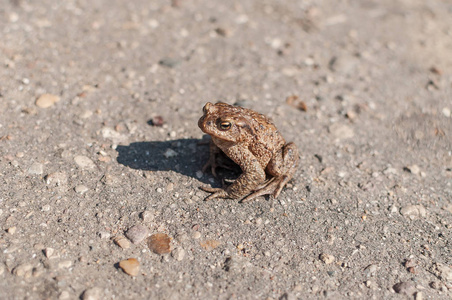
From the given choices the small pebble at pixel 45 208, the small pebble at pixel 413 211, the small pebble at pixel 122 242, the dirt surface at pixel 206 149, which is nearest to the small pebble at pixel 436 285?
the dirt surface at pixel 206 149

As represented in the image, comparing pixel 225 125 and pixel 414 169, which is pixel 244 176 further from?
pixel 414 169

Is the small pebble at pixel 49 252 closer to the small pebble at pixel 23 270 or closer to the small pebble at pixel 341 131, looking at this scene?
the small pebble at pixel 23 270

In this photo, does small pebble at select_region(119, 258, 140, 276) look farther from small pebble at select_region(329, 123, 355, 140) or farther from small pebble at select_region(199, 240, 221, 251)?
small pebble at select_region(329, 123, 355, 140)

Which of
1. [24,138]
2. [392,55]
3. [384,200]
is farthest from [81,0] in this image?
[384,200]

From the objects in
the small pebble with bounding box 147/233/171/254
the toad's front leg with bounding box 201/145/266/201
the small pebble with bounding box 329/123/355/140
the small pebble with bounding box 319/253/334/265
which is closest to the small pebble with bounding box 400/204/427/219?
the small pebble with bounding box 319/253/334/265

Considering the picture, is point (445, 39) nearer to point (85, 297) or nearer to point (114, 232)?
point (114, 232)

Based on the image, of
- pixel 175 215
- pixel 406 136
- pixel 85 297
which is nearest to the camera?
pixel 85 297
